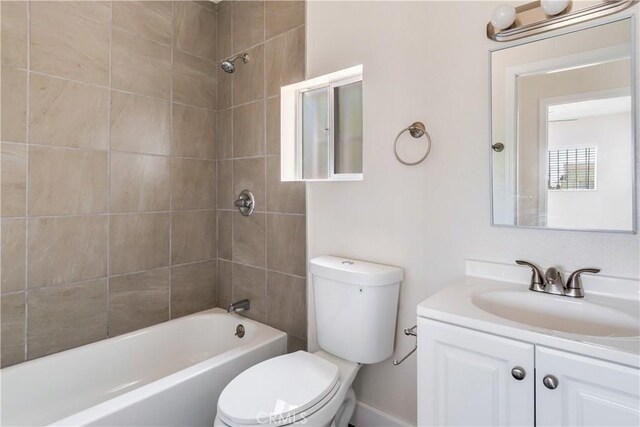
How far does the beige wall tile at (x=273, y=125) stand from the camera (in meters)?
1.96

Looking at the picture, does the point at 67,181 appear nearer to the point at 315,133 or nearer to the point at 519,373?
the point at 315,133

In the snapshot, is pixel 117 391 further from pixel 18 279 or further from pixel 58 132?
pixel 58 132

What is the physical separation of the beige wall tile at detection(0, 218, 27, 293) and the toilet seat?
3.89ft

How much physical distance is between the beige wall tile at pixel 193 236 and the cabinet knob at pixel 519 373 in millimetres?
1939

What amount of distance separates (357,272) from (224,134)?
57.0 inches

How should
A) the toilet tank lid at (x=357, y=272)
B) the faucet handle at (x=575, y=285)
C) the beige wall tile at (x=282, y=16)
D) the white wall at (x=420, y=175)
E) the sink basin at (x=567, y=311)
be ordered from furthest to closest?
the beige wall tile at (x=282, y=16) < the toilet tank lid at (x=357, y=272) < the white wall at (x=420, y=175) < the faucet handle at (x=575, y=285) < the sink basin at (x=567, y=311)

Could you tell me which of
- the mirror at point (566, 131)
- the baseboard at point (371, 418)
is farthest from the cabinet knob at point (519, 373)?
the baseboard at point (371, 418)

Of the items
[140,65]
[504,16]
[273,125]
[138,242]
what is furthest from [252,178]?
[504,16]

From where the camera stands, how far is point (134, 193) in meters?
1.96

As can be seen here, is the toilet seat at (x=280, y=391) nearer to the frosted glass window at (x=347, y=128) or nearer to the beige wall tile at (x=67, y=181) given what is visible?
the frosted glass window at (x=347, y=128)

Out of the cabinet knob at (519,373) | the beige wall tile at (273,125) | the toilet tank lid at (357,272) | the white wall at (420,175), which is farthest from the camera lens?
the beige wall tile at (273,125)

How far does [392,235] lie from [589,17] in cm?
102

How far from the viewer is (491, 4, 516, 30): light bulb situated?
1.15 metres

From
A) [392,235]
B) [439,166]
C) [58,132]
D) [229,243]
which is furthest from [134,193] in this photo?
[439,166]
